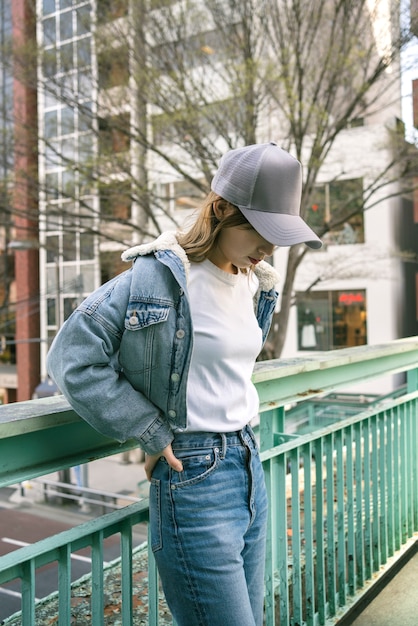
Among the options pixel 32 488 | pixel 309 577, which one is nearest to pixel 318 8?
pixel 309 577

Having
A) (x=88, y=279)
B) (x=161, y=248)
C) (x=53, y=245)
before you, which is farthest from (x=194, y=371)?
(x=88, y=279)

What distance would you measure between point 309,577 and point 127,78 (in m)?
10.4

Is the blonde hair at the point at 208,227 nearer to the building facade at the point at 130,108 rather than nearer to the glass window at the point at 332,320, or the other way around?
the building facade at the point at 130,108

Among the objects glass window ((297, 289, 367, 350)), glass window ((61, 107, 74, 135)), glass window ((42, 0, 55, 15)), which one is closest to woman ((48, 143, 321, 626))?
glass window ((42, 0, 55, 15))

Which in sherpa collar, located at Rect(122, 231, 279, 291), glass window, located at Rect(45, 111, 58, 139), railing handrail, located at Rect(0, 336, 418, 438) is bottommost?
railing handrail, located at Rect(0, 336, 418, 438)

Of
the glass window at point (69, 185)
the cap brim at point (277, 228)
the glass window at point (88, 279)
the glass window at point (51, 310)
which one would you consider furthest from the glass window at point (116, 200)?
the glass window at point (51, 310)

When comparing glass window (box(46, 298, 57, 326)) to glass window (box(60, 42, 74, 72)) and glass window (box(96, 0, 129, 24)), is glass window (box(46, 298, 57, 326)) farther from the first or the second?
glass window (box(96, 0, 129, 24))

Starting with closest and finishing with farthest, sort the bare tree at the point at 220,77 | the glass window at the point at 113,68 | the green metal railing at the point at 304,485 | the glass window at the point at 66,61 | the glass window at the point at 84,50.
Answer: the green metal railing at the point at 304,485, the bare tree at the point at 220,77, the glass window at the point at 113,68, the glass window at the point at 66,61, the glass window at the point at 84,50

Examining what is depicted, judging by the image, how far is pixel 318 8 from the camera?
32.1 feet

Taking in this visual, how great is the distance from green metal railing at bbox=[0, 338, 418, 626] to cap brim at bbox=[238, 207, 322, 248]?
67 cm

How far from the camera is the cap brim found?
5.22ft

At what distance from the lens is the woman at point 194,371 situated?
1.52 metres

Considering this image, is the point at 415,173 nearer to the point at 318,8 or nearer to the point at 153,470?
the point at 318,8

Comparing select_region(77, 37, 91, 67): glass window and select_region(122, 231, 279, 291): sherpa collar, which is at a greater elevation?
select_region(77, 37, 91, 67): glass window
